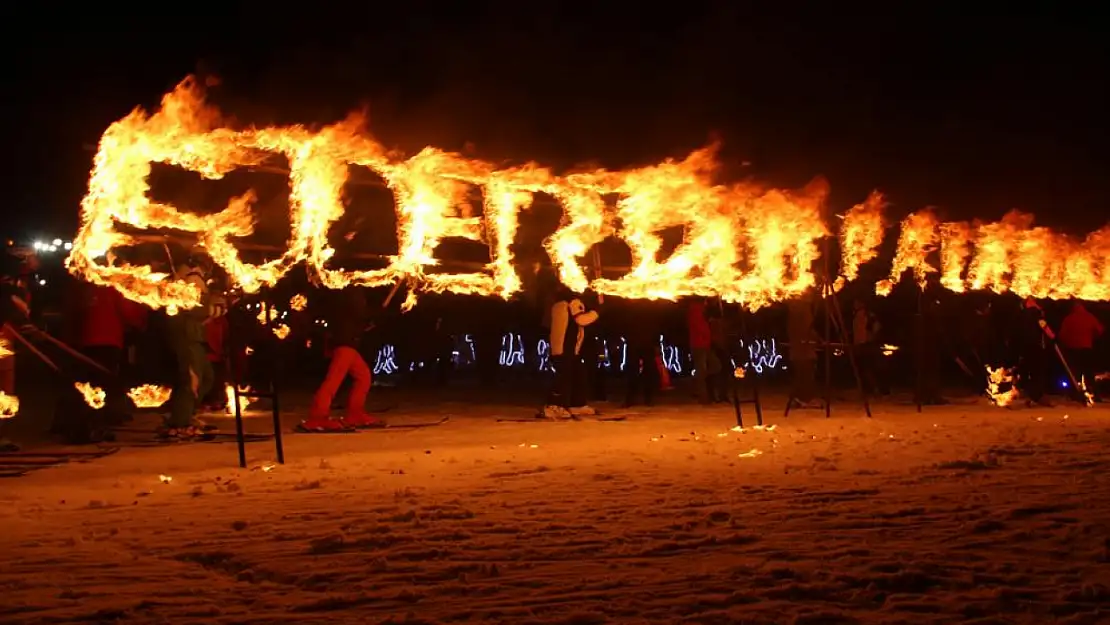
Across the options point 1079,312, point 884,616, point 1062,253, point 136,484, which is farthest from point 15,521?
point 1062,253

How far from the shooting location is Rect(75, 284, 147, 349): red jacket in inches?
430

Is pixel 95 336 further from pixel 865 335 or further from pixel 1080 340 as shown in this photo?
pixel 1080 340

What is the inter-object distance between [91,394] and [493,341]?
11.5 metres

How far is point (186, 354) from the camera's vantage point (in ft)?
37.2

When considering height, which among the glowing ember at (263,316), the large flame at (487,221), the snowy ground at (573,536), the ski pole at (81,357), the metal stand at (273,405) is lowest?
the snowy ground at (573,536)

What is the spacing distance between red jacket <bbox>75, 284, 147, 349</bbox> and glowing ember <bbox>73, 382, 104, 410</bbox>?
23.6 inches

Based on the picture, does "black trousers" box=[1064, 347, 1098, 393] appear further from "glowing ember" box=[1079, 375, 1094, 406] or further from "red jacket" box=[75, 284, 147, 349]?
A: "red jacket" box=[75, 284, 147, 349]

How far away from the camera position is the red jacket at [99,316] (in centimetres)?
1091

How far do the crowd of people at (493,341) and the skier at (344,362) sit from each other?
0.01 m

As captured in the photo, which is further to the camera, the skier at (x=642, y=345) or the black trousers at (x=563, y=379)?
the skier at (x=642, y=345)

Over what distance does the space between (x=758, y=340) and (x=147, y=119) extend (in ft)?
62.7

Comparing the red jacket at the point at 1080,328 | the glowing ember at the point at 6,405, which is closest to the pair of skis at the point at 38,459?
the glowing ember at the point at 6,405

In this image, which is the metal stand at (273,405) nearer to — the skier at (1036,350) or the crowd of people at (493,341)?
the crowd of people at (493,341)

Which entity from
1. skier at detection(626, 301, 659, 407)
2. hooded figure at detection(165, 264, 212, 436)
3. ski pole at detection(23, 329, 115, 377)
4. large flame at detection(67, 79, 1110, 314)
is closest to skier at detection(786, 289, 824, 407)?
large flame at detection(67, 79, 1110, 314)
